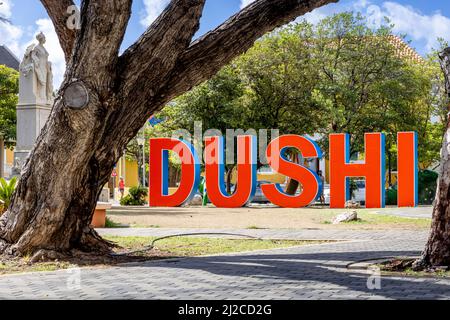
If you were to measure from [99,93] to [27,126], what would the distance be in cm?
968

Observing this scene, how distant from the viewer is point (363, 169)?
25.8 meters

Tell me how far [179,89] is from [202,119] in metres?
24.1

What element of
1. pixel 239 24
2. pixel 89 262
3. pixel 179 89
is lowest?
pixel 89 262

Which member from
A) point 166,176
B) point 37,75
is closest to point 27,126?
point 37,75

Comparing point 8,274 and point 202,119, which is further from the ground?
point 202,119

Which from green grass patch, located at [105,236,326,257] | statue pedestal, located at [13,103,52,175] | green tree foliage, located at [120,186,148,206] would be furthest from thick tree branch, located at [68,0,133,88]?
green tree foliage, located at [120,186,148,206]

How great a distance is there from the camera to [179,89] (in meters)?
10.4

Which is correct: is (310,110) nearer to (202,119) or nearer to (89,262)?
(202,119)

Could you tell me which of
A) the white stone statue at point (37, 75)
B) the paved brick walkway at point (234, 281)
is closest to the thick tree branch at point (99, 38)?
the paved brick walkway at point (234, 281)

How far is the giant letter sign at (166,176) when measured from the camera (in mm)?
27281

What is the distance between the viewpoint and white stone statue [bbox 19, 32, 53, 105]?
18.6 m
